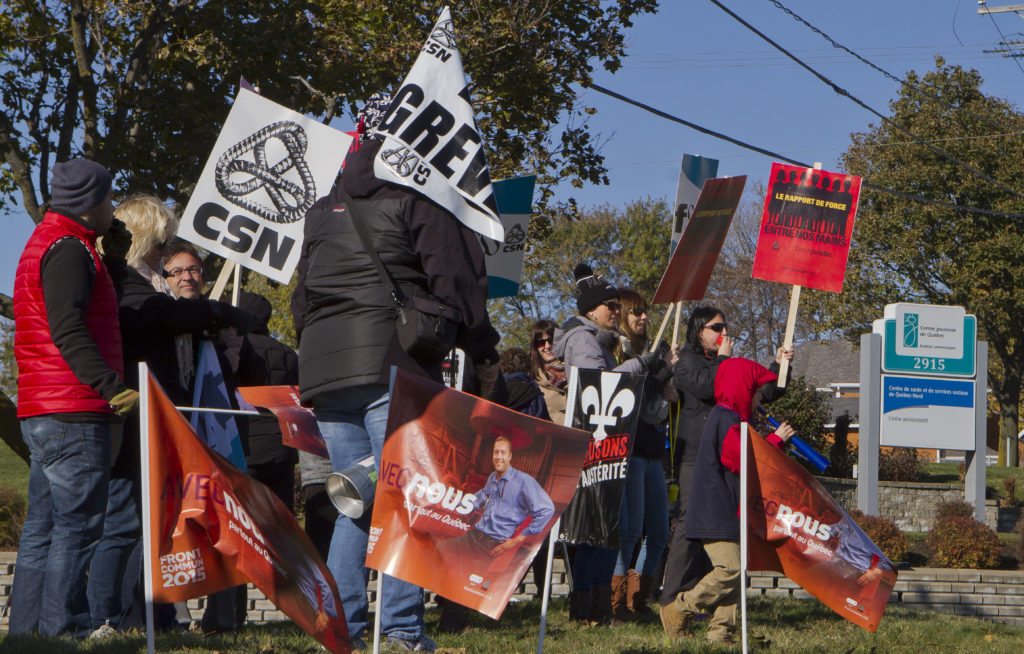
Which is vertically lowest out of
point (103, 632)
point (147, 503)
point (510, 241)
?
point (103, 632)

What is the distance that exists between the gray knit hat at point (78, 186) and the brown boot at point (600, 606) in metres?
3.73

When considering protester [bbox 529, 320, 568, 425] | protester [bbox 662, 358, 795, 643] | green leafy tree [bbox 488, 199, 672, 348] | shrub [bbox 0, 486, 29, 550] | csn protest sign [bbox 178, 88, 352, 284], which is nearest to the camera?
protester [bbox 662, 358, 795, 643]

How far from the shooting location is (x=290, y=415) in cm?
630

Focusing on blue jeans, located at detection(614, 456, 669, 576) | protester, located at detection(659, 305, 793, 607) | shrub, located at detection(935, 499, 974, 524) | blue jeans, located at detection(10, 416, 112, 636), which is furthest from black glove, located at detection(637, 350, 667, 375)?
shrub, located at detection(935, 499, 974, 524)

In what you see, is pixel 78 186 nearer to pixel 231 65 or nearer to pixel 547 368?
pixel 547 368

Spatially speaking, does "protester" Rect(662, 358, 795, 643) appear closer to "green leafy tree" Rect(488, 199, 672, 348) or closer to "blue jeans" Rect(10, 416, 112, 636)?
"blue jeans" Rect(10, 416, 112, 636)

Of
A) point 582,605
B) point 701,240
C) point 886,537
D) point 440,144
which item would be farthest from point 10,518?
point 440,144

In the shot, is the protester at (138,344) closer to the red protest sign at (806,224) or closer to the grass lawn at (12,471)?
the red protest sign at (806,224)

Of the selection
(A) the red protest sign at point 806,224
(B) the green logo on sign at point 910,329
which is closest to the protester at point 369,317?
(A) the red protest sign at point 806,224

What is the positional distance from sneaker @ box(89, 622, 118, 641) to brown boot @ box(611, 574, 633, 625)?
330 cm

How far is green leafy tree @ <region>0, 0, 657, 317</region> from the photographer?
15914 mm

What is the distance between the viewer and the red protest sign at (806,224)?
9445 mm

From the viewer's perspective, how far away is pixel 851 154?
136 feet

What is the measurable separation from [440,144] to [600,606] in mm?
3518
